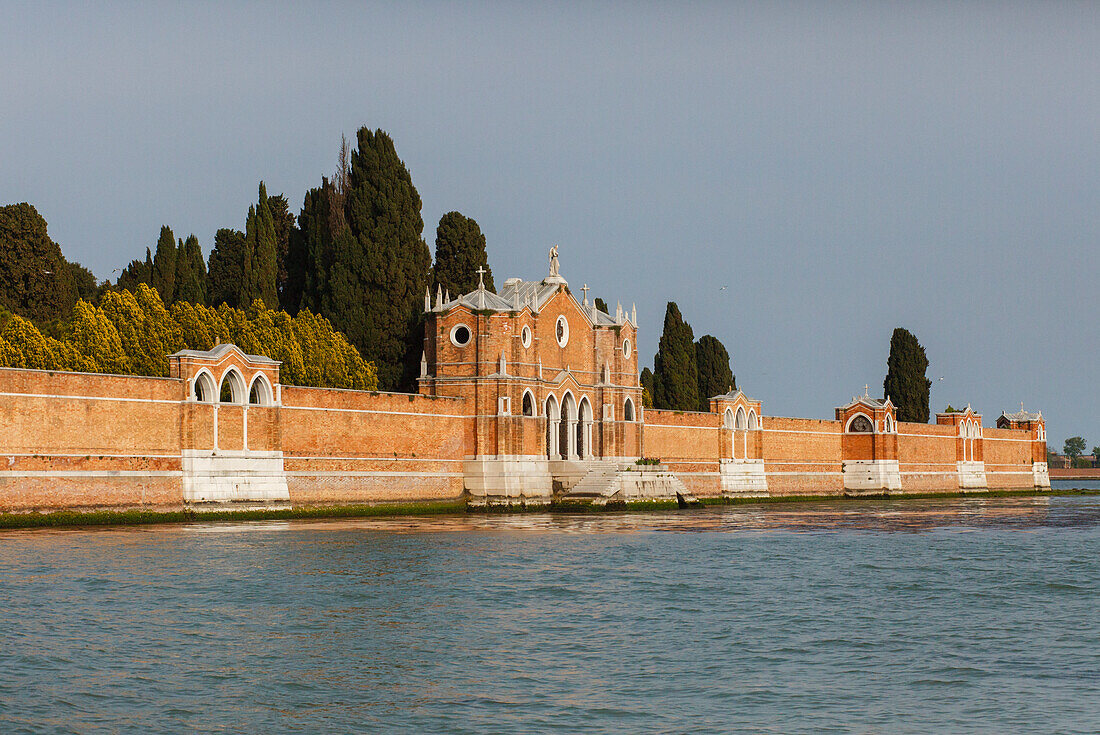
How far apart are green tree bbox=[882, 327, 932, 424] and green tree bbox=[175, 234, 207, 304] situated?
35.9 metres

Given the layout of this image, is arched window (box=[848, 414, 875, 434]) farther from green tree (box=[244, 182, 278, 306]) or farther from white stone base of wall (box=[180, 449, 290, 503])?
white stone base of wall (box=[180, 449, 290, 503])

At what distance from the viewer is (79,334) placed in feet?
124

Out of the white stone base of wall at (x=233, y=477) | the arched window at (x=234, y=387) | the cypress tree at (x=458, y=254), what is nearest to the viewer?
the white stone base of wall at (x=233, y=477)

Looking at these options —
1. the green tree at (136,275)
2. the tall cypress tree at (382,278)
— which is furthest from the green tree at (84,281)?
the tall cypress tree at (382,278)

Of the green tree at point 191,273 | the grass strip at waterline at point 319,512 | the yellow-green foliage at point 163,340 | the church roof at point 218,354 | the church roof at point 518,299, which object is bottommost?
the grass strip at waterline at point 319,512

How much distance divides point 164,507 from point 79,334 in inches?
302

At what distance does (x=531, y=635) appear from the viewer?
1686 cm

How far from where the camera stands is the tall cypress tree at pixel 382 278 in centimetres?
4628

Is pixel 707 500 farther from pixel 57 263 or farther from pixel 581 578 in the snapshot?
pixel 581 578

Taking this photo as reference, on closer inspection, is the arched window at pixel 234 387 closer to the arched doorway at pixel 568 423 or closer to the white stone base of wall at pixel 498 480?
the white stone base of wall at pixel 498 480

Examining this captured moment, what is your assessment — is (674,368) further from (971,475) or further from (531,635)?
(531,635)

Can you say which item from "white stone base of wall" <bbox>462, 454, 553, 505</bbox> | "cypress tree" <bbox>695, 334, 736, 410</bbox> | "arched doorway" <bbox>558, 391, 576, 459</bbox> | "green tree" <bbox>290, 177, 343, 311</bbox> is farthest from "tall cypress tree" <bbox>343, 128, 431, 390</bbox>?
"cypress tree" <bbox>695, 334, 736, 410</bbox>

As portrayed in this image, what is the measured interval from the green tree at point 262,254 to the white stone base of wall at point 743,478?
19.6 meters

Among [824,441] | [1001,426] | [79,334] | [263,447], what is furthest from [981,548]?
[1001,426]
